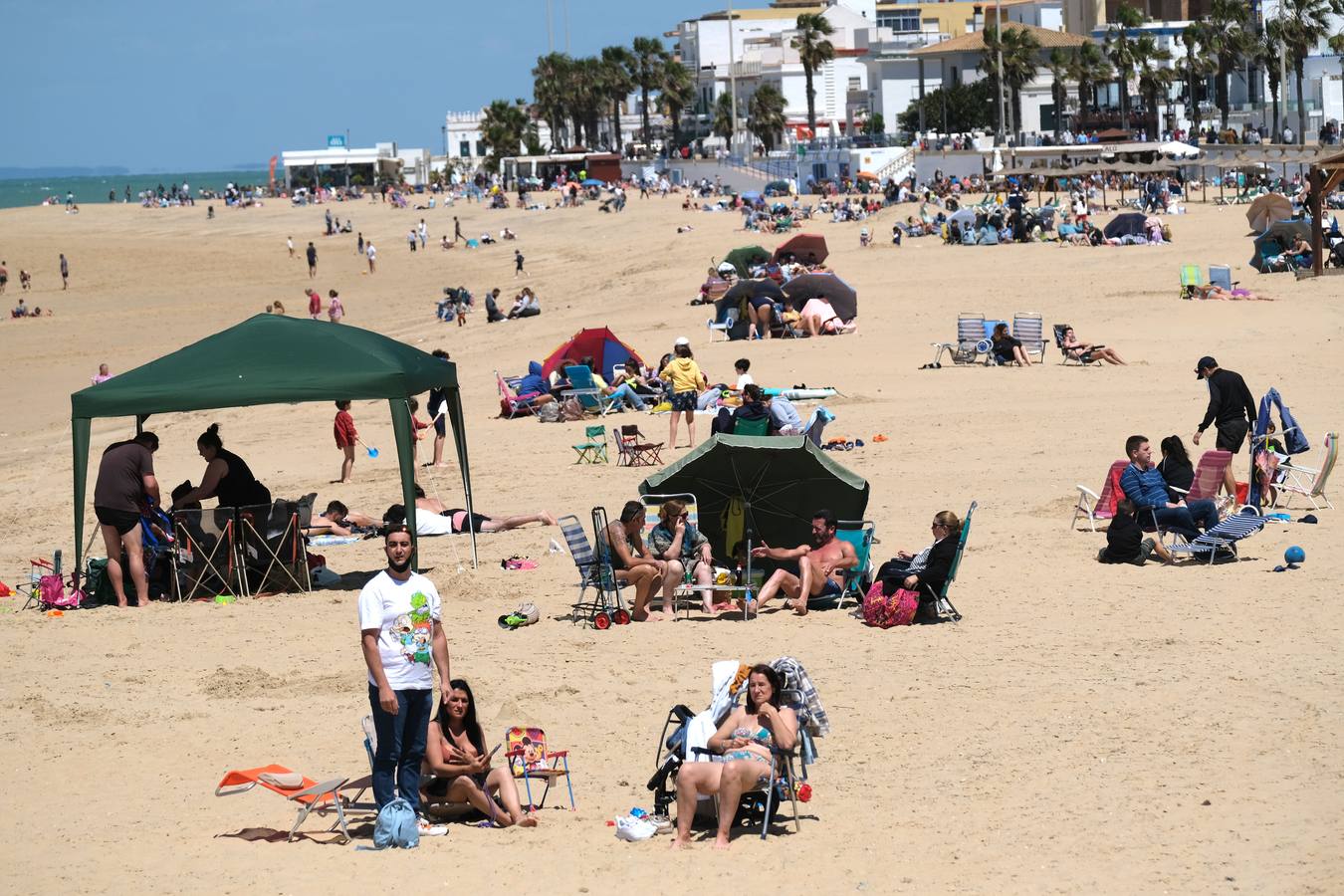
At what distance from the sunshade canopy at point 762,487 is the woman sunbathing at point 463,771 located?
3.92 metres

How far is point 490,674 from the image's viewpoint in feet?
32.0

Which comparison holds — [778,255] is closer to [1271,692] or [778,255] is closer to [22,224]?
[1271,692]

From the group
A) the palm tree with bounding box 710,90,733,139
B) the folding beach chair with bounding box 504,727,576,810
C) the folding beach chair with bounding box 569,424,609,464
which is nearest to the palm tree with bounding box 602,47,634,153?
the palm tree with bounding box 710,90,733,139

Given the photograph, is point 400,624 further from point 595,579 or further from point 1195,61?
point 1195,61

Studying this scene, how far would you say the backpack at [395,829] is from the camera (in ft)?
23.4

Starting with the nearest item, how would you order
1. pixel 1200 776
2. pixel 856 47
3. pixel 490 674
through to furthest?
1. pixel 1200 776
2. pixel 490 674
3. pixel 856 47

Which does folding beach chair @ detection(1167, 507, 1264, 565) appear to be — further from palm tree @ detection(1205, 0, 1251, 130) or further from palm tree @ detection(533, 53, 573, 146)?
palm tree @ detection(533, 53, 573, 146)

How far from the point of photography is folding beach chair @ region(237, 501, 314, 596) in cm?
1214

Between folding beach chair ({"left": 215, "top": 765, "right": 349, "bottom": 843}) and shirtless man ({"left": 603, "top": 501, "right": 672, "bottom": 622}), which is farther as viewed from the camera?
shirtless man ({"left": 603, "top": 501, "right": 672, "bottom": 622})

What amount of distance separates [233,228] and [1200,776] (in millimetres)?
72742

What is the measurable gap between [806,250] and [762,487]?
72.5 feet

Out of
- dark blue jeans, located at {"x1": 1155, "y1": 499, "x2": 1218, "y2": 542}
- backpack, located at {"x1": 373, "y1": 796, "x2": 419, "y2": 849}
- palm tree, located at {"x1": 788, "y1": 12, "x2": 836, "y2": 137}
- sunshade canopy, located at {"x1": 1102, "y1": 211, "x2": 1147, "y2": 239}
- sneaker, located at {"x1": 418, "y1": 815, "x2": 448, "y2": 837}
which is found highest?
palm tree, located at {"x1": 788, "y1": 12, "x2": 836, "y2": 137}

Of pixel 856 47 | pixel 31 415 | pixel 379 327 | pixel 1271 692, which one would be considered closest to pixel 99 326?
pixel 379 327

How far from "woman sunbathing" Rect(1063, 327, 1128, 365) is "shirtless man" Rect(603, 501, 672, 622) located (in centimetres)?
1163
